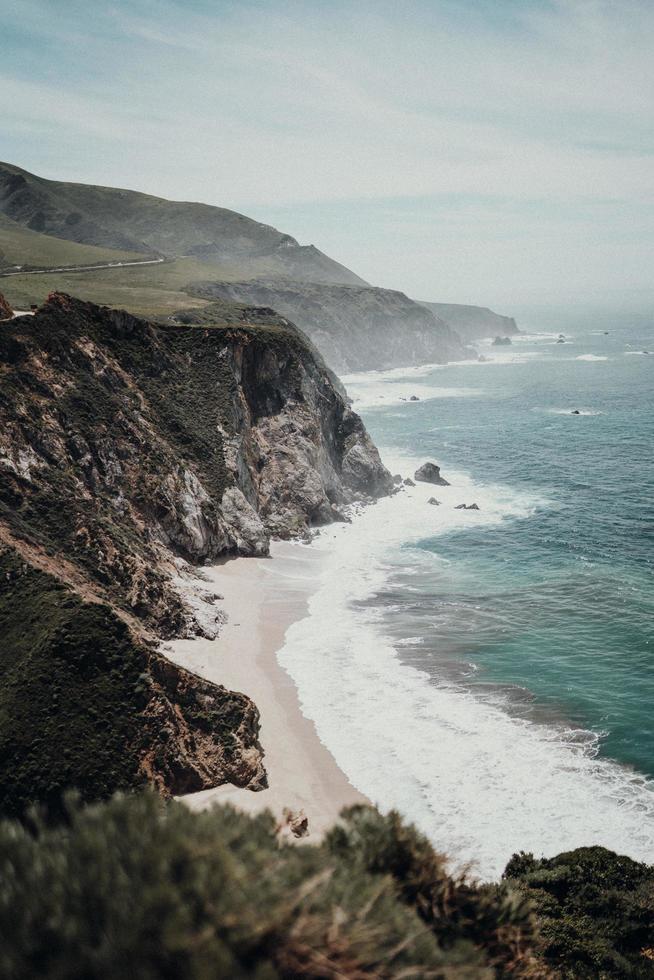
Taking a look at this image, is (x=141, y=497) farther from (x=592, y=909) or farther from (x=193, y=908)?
(x=193, y=908)

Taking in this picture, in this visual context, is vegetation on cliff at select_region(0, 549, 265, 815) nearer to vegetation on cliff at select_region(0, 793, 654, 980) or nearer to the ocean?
the ocean

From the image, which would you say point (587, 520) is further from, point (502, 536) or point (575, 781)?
point (575, 781)

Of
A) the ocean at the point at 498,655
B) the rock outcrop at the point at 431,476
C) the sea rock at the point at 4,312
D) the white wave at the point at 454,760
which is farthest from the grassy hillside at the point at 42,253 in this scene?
the white wave at the point at 454,760

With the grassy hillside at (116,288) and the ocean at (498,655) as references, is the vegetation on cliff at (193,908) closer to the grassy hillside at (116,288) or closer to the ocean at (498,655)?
the ocean at (498,655)

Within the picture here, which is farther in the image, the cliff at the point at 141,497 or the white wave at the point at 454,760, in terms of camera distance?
the cliff at the point at 141,497

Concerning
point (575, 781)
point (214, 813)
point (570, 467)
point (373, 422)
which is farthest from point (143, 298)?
point (214, 813)
